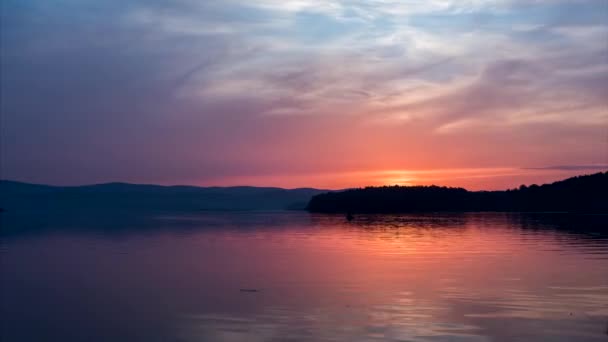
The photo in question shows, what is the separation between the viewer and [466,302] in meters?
21.3

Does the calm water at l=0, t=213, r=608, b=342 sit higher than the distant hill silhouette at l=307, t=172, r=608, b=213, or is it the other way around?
the distant hill silhouette at l=307, t=172, r=608, b=213

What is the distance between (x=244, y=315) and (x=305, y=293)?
15.4 feet

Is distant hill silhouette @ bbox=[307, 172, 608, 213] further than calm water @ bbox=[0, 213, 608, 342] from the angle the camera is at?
Yes

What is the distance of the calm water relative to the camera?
17438 mm

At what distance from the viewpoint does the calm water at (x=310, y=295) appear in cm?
1744

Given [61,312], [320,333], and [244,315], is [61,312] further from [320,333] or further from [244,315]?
[320,333]

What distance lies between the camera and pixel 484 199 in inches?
7175

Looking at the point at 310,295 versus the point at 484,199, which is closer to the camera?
the point at 310,295

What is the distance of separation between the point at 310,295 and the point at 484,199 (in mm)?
166852

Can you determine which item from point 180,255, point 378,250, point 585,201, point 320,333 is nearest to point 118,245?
point 180,255

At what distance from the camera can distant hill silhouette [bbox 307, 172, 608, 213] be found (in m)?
157

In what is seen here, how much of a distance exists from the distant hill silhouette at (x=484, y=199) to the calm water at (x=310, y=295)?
125m

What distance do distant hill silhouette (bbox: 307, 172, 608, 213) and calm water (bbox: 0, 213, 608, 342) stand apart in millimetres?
125498

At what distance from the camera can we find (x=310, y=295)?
23375 millimetres
